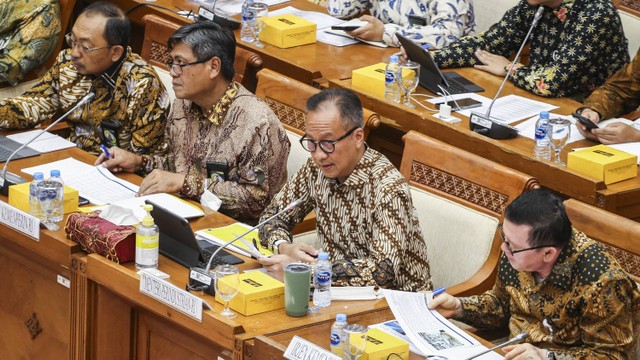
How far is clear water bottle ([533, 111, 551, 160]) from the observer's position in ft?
13.4

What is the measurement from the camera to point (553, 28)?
15.8 feet

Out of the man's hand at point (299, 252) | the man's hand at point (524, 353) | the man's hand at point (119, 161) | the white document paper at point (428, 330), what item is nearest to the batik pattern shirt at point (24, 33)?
the man's hand at point (119, 161)

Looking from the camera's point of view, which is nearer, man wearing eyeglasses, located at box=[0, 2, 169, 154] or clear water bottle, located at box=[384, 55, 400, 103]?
man wearing eyeglasses, located at box=[0, 2, 169, 154]

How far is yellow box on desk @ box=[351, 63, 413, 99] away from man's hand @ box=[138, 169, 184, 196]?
104 centimetres

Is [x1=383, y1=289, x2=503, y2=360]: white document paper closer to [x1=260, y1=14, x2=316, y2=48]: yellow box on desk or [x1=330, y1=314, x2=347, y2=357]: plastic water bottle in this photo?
[x1=330, y1=314, x2=347, y2=357]: plastic water bottle

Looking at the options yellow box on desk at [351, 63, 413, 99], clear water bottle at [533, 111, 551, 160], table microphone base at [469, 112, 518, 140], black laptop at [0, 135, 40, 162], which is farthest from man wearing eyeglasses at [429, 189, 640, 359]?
black laptop at [0, 135, 40, 162]

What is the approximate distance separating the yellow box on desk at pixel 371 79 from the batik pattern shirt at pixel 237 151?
73 cm

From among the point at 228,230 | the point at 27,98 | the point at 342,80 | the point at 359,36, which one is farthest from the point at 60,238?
the point at 359,36

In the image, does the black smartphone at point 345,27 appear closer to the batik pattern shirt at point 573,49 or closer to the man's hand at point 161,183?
the batik pattern shirt at point 573,49

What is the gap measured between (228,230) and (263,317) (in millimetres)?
640

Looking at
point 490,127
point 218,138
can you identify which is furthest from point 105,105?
point 490,127

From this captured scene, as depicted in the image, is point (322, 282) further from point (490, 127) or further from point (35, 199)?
point (490, 127)

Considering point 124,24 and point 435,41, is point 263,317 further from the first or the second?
point 435,41

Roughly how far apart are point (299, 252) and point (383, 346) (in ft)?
2.12
